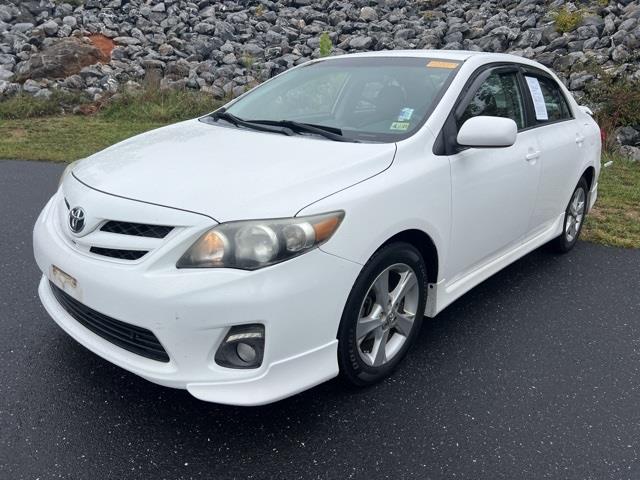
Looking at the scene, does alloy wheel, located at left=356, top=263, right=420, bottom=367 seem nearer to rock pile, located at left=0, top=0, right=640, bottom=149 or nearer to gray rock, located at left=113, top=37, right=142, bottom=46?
rock pile, located at left=0, top=0, right=640, bottom=149

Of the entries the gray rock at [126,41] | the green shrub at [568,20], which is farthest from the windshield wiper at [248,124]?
the gray rock at [126,41]

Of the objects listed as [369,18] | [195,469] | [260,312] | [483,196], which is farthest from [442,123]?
[369,18]

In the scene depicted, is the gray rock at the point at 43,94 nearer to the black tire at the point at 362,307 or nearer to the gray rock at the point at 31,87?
the gray rock at the point at 31,87

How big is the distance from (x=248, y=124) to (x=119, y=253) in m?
1.43

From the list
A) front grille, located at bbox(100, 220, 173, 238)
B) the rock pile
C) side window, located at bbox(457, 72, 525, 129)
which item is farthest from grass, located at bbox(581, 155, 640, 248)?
front grille, located at bbox(100, 220, 173, 238)

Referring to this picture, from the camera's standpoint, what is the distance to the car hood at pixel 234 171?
245 centimetres

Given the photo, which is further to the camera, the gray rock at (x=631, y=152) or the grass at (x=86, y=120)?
the grass at (x=86, y=120)

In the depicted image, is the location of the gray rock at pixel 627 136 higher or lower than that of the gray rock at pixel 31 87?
higher

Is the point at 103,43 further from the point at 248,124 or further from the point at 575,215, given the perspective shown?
the point at 575,215

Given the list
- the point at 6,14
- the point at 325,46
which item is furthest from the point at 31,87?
the point at 325,46

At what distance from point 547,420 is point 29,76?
42.7 ft

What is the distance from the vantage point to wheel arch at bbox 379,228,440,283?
2.91 metres

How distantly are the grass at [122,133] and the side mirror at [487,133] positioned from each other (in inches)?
108

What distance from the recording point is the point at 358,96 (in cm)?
362
